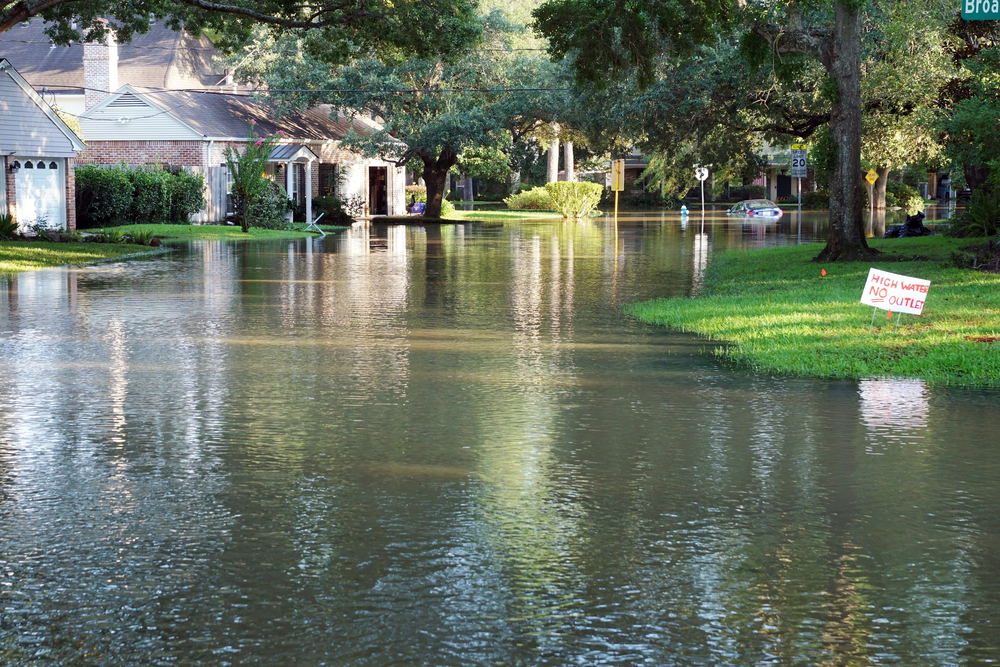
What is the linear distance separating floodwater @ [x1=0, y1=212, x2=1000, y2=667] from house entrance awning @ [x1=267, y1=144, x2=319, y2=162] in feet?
113

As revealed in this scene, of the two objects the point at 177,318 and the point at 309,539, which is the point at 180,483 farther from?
the point at 177,318

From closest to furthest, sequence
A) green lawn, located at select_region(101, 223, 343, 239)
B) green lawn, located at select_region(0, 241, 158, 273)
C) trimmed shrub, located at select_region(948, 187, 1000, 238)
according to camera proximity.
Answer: green lawn, located at select_region(0, 241, 158, 273)
trimmed shrub, located at select_region(948, 187, 1000, 238)
green lawn, located at select_region(101, 223, 343, 239)

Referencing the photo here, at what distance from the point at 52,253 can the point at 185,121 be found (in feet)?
59.8

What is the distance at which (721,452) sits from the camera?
8.43 metres

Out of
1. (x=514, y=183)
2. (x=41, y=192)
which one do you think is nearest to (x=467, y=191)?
(x=514, y=183)

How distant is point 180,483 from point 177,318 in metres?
8.98

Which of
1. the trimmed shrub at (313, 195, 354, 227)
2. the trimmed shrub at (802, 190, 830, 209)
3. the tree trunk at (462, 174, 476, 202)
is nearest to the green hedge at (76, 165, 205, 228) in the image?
the trimmed shrub at (313, 195, 354, 227)

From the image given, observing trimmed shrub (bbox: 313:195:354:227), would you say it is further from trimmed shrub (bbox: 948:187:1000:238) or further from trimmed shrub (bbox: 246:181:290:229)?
trimmed shrub (bbox: 948:187:1000:238)

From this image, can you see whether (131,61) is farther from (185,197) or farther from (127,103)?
(185,197)

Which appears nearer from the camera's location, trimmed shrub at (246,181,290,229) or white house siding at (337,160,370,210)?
trimmed shrub at (246,181,290,229)

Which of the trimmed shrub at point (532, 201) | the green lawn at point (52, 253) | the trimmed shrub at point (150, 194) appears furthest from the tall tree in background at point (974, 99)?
the trimmed shrub at point (532, 201)

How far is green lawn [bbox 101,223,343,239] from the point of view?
126 feet

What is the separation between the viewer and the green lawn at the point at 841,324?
39.1ft

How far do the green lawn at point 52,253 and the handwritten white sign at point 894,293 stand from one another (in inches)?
658
